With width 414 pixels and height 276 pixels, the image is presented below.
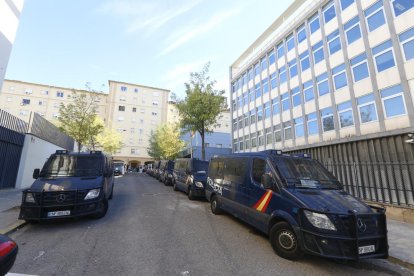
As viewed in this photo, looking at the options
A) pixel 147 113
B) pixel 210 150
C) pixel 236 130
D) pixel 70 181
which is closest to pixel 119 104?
pixel 147 113

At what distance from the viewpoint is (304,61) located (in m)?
20.7

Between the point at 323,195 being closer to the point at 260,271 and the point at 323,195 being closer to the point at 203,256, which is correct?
the point at 260,271

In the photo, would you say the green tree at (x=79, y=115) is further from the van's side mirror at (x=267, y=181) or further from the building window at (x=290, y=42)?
the building window at (x=290, y=42)

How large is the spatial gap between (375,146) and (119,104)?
2372 inches

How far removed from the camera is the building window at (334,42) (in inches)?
681

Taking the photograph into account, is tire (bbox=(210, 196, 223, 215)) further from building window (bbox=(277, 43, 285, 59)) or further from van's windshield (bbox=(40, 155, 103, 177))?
building window (bbox=(277, 43, 285, 59))

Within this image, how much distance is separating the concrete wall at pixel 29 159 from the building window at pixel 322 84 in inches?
858

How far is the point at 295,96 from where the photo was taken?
21.6 m

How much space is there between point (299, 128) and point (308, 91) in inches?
134

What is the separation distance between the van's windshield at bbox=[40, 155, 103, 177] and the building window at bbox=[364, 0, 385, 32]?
59.1 feet

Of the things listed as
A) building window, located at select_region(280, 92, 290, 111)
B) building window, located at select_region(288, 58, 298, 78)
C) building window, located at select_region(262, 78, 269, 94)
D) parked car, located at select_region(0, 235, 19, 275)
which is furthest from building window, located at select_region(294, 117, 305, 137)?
parked car, located at select_region(0, 235, 19, 275)

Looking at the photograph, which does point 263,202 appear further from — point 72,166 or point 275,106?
point 275,106

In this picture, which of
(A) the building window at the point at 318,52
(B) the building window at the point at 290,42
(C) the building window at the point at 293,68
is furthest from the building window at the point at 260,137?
(A) the building window at the point at 318,52

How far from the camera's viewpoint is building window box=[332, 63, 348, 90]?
54.8 feet
